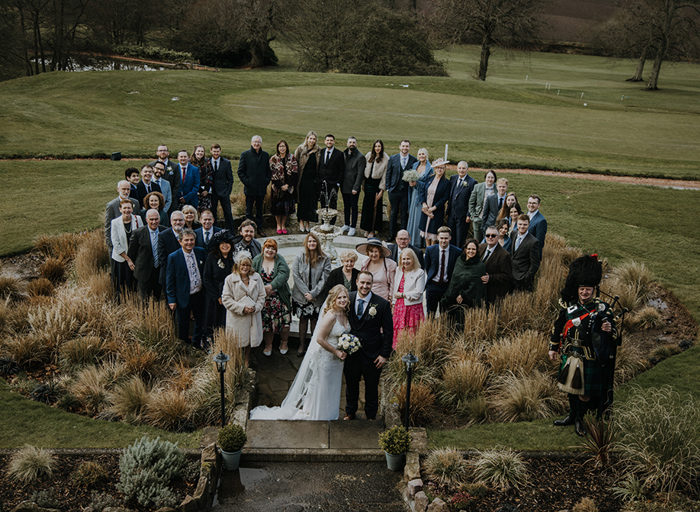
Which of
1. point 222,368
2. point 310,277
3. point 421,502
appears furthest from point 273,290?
point 421,502

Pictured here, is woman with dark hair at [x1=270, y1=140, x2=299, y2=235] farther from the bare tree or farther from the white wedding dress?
the bare tree

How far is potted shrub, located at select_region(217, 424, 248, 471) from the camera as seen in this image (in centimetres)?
580

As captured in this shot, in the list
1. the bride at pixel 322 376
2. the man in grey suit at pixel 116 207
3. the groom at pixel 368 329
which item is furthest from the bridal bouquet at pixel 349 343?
the man in grey suit at pixel 116 207

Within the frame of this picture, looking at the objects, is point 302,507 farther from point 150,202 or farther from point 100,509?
point 150,202

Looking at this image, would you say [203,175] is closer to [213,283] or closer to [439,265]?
[213,283]

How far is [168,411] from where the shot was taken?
21.9 ft

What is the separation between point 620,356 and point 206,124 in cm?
2076

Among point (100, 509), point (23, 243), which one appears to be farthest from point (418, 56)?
point (100, 509)

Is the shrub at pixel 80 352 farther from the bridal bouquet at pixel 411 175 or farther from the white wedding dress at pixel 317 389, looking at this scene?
the bridal bouquet at pixel 411 175

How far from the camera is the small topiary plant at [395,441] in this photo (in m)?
5.84

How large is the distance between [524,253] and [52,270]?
341 inches

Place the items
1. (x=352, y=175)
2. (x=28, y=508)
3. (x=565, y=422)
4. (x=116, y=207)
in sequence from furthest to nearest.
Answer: (x=352, y=175) → (x=116, y=207) → (x=565, y=422) → (x=28, y=508)

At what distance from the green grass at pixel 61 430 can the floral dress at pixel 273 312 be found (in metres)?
2.32

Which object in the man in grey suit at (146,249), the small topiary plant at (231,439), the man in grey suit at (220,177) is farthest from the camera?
the man in grey suit at (220,177)
